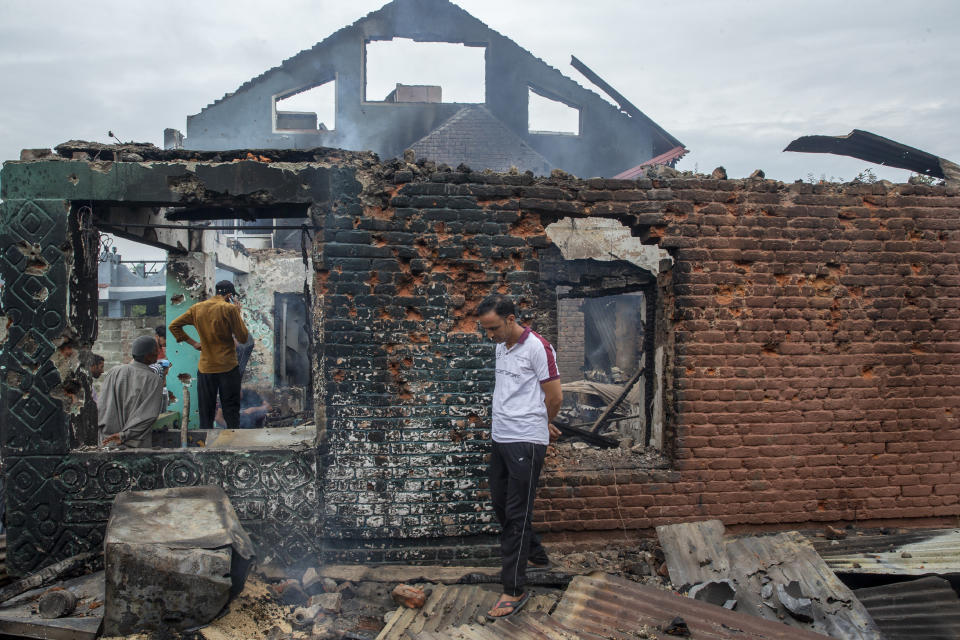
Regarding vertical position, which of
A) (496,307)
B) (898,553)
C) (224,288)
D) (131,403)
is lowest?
(898,553)

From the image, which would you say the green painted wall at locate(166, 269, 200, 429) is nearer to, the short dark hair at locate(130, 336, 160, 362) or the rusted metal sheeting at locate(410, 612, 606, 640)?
the short dark hair at locate(130, 336, 160, 362)

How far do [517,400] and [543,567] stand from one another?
1390mm

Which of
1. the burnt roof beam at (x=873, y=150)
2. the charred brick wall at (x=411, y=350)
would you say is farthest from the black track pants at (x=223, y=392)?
the burnt roof beam at (x=873, y=150)

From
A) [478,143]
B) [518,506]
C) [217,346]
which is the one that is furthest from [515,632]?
[478,143]

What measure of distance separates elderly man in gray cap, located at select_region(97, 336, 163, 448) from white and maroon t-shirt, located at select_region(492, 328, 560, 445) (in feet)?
9.48

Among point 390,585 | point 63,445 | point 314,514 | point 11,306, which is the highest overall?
point 11,306

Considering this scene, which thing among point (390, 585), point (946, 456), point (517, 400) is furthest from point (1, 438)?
point (946, 456)

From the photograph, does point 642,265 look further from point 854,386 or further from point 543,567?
point 543,567

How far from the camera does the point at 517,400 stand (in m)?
3.79

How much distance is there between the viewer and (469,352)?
4.52 m

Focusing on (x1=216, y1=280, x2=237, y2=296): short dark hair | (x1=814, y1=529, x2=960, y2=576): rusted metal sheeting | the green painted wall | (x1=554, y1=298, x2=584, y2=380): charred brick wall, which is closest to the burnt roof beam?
(x1=814, y1=529, x2=960, y2=576): rusted metal sheeting

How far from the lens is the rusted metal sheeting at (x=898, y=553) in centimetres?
426

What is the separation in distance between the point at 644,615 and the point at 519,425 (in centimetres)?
133

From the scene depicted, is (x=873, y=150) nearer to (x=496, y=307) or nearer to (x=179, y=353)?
(x=496, y=307)
